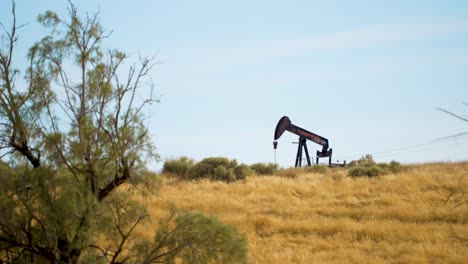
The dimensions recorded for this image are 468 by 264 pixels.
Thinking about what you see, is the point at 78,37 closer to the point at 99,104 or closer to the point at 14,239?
the point at 99,104

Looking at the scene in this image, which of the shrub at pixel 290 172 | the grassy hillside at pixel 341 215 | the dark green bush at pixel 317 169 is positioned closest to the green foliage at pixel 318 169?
the dark green bush at pixel 317 169

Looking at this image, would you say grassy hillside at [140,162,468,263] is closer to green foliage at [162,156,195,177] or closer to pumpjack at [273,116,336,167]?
green foliage at [162,156,195,177]

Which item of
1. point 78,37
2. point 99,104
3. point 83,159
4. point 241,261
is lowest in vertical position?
point 241,261

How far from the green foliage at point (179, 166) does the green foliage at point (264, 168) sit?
405cm

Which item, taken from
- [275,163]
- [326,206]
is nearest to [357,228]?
[326,206]

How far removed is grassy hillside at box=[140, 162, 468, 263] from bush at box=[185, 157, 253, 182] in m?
1.88

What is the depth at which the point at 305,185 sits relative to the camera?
25719 millimetres

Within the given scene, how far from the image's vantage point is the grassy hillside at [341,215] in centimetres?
1526

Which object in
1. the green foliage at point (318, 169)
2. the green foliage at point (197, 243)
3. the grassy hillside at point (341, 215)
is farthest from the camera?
the green foliage at point (318, 169)

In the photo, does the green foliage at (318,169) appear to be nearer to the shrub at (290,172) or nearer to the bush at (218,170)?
the shrub at (290,172)

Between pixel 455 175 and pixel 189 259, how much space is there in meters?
19.2

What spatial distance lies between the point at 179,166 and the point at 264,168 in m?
5.46

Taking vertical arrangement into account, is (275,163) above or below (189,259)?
above

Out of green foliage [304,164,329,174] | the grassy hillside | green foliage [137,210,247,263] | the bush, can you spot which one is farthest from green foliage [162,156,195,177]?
green foliage [137,210,247,263]
